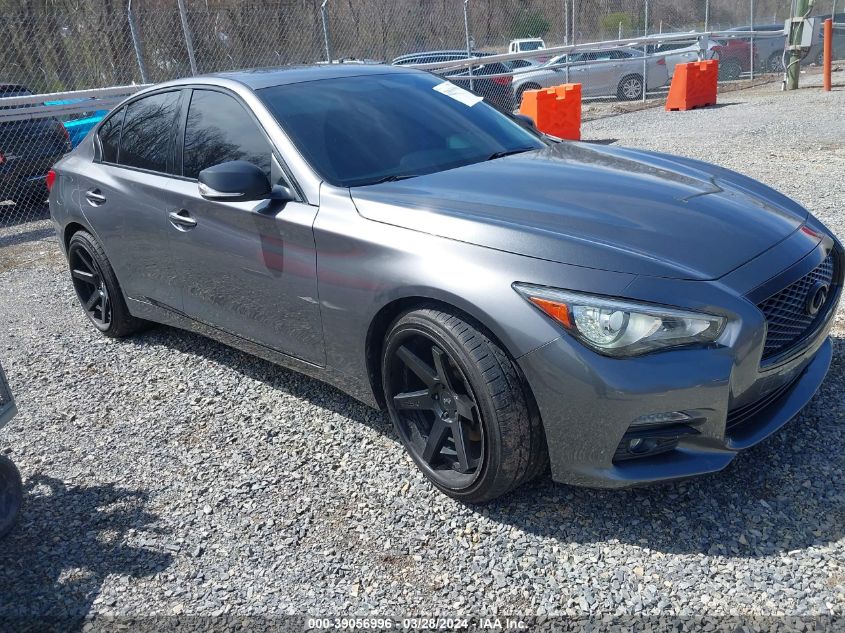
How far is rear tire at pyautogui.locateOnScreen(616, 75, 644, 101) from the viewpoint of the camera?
18594 millimetres

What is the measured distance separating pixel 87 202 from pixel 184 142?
1091 mm

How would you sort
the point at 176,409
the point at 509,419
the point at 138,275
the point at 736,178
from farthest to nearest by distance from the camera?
the point at 138,275 → the point at 176,409 → the point at 736,178 → the point at 509,419

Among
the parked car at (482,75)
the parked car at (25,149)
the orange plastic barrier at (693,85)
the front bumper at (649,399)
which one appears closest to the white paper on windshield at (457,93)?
the front bumper at (649,399)

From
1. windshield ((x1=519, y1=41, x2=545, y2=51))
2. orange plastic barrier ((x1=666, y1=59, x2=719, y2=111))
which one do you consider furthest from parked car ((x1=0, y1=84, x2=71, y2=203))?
windshield ((x1=519, y1=41, x2=545, y2=51))

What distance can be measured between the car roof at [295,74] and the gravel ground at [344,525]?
1627mm

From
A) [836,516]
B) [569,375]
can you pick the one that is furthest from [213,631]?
[836,516]

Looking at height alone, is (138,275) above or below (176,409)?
above

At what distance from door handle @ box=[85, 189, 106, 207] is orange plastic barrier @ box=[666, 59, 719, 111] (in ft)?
43.2

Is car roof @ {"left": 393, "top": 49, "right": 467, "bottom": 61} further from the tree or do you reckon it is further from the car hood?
the car hood

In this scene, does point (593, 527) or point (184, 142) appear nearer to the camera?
point (593, 527)

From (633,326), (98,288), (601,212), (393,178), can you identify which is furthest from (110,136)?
(633,326)

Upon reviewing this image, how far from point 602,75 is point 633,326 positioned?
56.3ft

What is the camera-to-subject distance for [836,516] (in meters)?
2.71

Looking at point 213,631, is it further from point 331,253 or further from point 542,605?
point 331,253
